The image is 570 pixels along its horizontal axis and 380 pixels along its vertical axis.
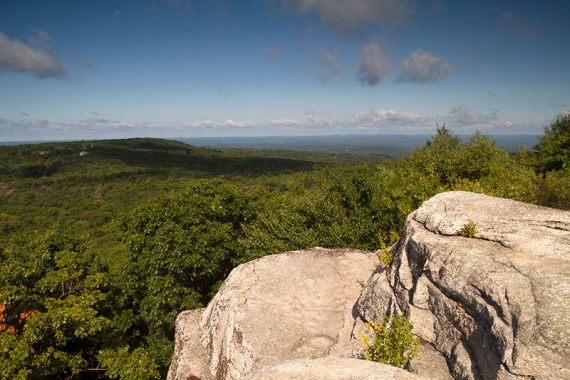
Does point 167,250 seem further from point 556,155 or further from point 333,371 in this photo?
point 556,155

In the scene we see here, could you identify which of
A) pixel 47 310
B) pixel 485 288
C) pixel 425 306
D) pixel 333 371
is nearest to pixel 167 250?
pixel 47 310

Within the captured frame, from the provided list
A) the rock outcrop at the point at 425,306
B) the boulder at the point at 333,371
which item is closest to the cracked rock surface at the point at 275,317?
the rock outcrop at the point at 425,306

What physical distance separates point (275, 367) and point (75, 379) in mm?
19425

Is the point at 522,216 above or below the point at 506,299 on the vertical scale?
above

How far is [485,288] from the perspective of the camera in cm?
671

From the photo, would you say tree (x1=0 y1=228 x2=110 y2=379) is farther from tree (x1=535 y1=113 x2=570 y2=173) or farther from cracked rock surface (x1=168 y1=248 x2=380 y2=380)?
tree (x1=535 y1=113 x2=570 y2=173)

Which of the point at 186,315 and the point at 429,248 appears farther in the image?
the point at 186,315

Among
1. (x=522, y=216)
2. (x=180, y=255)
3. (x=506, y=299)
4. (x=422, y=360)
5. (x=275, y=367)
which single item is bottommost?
(x=180, y=255)

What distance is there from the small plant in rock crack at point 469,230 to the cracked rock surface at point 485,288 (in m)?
0.14

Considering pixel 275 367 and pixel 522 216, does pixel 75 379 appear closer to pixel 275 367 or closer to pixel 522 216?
pixel 275 367

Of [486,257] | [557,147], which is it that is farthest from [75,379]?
[557,147]

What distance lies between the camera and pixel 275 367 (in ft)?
18.8

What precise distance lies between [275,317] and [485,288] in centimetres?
681

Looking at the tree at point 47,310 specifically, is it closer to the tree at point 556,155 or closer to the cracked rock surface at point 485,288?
the cracked rock surface at point 485,288
